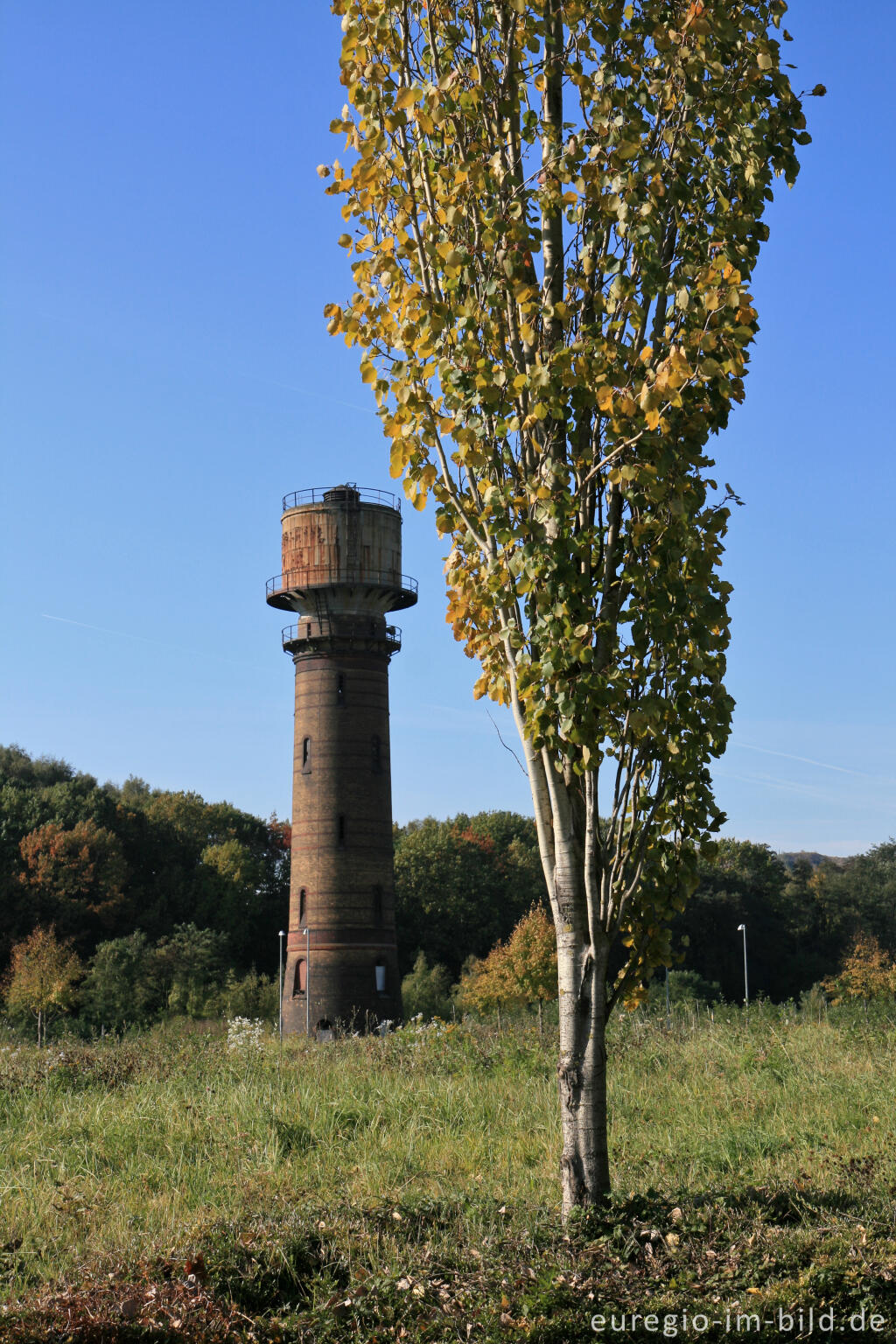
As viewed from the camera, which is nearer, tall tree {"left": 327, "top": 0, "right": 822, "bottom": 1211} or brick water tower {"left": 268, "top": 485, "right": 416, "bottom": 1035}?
tall tree {"left": 327, "top": 0, "right": 822, "bottom": 1211}

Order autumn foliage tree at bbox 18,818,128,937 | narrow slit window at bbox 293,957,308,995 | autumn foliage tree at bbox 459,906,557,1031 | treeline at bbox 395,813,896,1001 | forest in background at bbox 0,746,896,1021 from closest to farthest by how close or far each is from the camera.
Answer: narrow slit window at bbox 293,957,308,995 → forest in background at bbox 0,746,896,1021 → autumn foliage tree at bbox 459,906,557,1031 → autumn foliage tree at bbox 18,818,128,937 → treeline at bbox 395,813,896,1001

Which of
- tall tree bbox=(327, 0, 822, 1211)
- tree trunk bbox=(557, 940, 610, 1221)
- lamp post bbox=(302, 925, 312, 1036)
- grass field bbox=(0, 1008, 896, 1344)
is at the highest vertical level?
tall tree bbox=(327, 0, 822, 1211)

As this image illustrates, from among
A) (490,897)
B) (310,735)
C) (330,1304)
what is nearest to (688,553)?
(330,1304)

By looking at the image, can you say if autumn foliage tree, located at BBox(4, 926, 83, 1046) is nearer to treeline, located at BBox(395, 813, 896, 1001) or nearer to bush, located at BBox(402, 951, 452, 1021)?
bush, located at BBox(402, 951, 452, 1021)

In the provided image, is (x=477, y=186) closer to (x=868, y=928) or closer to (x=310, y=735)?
(x=310, y=735)

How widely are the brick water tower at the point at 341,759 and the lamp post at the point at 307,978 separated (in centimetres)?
3

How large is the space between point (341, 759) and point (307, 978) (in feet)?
20.3

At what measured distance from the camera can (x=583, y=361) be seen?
541 centimetres

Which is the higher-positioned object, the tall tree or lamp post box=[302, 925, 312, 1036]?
the tall tree

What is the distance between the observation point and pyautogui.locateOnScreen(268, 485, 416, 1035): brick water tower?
104ft

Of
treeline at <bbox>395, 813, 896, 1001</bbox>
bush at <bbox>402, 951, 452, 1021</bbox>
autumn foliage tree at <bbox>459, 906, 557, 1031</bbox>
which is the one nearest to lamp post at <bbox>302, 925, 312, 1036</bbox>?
bush at <bbox>402, 951, 452, 1021</bbox>

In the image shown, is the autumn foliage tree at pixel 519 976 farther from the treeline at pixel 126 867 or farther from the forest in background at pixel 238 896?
the treeline at pixel 126 867

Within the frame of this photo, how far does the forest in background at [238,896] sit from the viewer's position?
4209 centimetres

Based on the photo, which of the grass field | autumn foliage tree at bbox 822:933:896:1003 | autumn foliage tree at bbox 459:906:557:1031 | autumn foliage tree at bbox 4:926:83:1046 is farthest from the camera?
autumn foliage tree at bbox 822:933:896:1003
